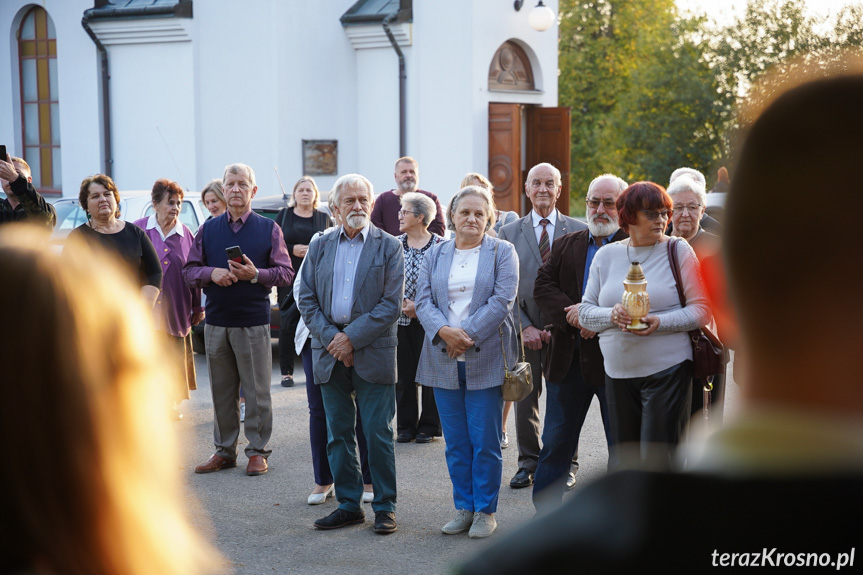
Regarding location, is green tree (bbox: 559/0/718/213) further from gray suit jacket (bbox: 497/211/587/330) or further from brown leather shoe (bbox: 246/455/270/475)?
brown leather shoe (bbox: 246/455/270/475)

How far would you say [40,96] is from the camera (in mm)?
21562

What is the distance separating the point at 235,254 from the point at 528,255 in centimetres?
213

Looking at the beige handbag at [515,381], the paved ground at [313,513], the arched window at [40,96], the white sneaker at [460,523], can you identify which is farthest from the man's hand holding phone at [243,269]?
the arched window at [40,96]

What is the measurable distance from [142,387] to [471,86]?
17735 millimetres

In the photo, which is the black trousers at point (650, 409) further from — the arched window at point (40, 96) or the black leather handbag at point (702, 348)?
the arched window at point (40, 96)

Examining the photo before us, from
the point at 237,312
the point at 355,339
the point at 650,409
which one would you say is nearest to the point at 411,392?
the point at 237,312

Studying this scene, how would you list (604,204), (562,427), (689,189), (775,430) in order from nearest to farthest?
(775,430)
(562,427)
(604,204)
(689,189)

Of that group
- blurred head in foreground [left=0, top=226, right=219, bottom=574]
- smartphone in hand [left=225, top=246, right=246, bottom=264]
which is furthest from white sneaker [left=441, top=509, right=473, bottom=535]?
blurred head in foreground [left=0, top=226, right=219, bottom=574]

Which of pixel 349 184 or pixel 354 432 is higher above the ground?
pixel 349 184

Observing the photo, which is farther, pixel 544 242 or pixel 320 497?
pixel 544 242

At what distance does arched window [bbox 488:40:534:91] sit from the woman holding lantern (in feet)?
46.0

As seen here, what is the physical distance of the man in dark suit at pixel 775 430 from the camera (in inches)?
42.3

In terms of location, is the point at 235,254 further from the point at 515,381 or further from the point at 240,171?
the point at 515,381

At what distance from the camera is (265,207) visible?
12133 mm
